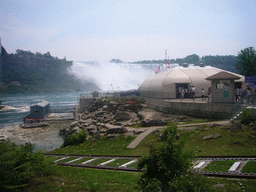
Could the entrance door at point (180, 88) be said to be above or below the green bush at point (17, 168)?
above

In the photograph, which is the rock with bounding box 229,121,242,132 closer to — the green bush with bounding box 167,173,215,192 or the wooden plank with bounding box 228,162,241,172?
the wooden plank with bounding box 228,162,241,172

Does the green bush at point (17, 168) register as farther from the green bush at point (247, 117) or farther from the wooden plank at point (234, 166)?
the green bush at point (247, 117)

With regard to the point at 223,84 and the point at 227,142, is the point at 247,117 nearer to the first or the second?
the point at 227,142

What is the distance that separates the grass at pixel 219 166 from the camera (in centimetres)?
896

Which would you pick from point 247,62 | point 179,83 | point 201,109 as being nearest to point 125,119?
point 201,109

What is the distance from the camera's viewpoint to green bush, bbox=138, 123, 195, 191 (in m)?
5.91

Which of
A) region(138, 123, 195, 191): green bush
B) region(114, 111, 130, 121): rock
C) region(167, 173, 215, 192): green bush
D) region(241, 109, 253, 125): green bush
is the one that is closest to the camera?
region(167, 173, 215, 192): green bush

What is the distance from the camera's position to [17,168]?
23.3ft

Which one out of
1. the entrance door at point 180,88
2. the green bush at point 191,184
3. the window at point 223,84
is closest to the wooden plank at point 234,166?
the green bush at point 191,184

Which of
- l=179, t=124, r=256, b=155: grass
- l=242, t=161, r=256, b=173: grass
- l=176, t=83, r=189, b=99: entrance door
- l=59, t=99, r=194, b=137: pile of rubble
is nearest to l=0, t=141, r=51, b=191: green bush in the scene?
l=179, t=124, r=256, b=155: grass

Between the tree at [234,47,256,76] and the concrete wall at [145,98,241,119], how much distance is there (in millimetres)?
22765

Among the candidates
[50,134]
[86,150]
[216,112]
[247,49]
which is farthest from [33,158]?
[247,49]

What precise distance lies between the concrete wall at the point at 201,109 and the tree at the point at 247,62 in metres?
22.8

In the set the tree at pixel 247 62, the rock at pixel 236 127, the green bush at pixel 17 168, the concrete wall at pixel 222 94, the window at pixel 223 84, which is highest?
the tree at pixel 247 62
